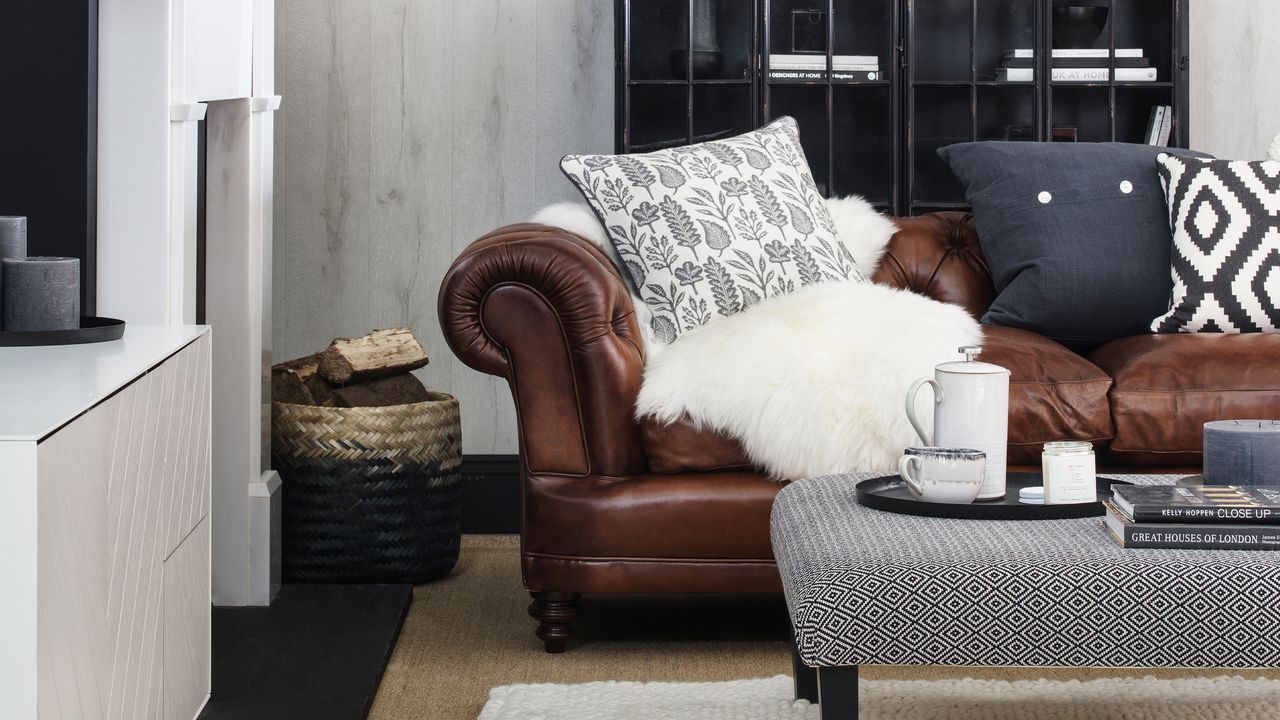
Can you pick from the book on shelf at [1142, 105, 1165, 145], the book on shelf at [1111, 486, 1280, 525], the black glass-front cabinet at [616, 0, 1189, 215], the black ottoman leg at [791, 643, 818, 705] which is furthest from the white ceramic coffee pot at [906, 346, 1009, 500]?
the book on shelf at [1142, 105, 1165, 145]

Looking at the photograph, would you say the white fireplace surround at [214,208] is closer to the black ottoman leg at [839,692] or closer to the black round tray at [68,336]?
the black round tray at [68,336]

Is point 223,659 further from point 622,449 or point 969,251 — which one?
point 969,251

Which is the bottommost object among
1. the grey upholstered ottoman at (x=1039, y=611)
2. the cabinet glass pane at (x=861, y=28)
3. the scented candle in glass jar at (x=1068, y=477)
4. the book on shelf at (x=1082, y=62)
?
the grey upholstered ottoman at (x=1039, y=611)

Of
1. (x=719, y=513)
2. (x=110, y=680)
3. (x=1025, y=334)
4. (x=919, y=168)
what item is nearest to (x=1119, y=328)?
(x=1025, y=334)

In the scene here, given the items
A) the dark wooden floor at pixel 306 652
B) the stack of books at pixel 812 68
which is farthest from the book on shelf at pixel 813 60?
the dark wooden floor at pixel 306 652

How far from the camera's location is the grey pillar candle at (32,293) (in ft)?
5.54

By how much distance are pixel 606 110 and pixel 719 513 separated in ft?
5.49

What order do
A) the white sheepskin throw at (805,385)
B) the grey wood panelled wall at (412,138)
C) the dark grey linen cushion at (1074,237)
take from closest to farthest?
the white sheepskin throw at (805,385), the dark grey linen cushion at (1074,237), the grey wood panelled wall at (412,138)

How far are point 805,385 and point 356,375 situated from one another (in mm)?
1096

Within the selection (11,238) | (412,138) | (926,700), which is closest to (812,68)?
(412,138)

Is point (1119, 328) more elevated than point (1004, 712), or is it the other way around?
point (1119, 328)

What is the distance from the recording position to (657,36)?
350 cm

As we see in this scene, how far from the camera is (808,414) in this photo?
2.28m

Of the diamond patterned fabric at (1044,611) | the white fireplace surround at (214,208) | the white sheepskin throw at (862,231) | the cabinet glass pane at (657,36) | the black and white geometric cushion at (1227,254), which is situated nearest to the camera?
the diamond patterned fabric at (1044,611)
